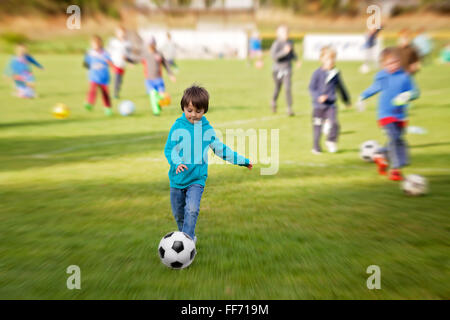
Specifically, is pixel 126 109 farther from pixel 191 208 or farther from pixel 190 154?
pixel 191 208

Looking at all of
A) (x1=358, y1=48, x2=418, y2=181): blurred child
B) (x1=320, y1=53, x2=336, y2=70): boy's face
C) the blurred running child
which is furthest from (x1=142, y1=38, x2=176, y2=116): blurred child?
the blurred running child

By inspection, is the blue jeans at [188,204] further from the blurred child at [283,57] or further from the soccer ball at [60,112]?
the soccer ball at [60,112]

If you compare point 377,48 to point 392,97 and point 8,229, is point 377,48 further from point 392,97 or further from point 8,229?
point 8,229

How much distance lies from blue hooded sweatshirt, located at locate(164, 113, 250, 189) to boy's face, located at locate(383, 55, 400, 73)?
3468 millimetres

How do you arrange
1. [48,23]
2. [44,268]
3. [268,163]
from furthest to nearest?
[48,23]
[268,163]
[44,268]

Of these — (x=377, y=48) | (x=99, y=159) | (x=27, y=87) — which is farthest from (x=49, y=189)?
(x=377, y=48)

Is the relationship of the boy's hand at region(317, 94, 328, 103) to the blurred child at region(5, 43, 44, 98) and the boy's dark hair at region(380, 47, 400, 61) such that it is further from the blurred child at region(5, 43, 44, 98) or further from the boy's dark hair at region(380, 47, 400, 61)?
the blurred child at region(5, 43, 44, 98)

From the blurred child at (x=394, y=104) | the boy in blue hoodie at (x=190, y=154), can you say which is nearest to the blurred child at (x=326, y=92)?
the blurred child at (x=394, y=104)

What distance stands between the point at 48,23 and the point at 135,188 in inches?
2940

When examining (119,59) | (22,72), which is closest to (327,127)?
(119,59)

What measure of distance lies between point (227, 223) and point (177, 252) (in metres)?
1.18

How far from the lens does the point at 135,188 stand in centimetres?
591

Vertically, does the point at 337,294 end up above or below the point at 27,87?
below
